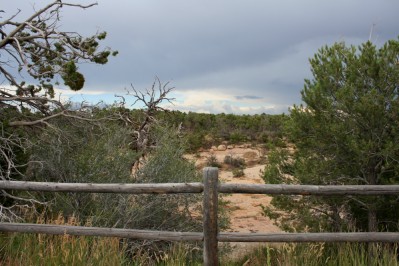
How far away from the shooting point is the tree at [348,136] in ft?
24.4

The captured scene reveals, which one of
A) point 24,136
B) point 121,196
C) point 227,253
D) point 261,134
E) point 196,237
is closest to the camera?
point 196,237

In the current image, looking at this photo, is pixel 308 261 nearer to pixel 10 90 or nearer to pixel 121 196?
pixel 121 196

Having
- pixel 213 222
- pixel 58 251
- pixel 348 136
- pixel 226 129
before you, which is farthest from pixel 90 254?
pixel 226 129

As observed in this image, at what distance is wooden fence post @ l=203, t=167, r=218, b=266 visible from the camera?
4.80 metres

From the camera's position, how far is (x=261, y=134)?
107 feet

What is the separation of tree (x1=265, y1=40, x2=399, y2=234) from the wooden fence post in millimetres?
3336

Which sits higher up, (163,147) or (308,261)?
(163,147)

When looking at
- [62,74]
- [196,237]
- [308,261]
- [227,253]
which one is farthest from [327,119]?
[62,74]

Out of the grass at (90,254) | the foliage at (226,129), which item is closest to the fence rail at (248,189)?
the grass at (90,254)

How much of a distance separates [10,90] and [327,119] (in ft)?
20.1

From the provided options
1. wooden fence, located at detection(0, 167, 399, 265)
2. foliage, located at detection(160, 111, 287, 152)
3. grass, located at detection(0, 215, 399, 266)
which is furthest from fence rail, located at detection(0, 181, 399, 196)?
foliage, located at detection(160, 111, 287, 152)

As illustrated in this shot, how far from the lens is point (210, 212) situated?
4.80m

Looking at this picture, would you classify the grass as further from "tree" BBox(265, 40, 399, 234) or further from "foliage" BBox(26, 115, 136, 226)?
"tree" BBox(265, 40, 399, 234)

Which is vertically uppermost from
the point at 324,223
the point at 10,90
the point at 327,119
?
the point at 10,90
